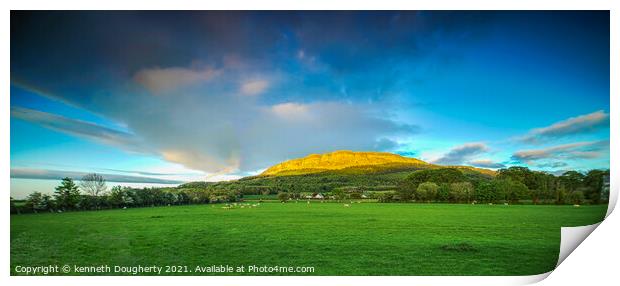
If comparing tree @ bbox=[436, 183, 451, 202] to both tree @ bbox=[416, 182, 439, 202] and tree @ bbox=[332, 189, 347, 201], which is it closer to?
tree @ bbox=[416, 182, 439, 202]

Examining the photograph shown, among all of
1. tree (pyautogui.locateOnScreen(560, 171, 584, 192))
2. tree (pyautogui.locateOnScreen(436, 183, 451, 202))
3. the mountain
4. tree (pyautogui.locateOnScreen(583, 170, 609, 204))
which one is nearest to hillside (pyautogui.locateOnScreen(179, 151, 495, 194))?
the mountain

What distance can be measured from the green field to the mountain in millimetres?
1103

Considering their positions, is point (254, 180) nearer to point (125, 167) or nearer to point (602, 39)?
point (125, 167)

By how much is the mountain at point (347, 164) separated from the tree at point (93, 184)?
9.85ft

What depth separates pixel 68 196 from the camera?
22.7 ft

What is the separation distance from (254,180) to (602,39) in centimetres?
707

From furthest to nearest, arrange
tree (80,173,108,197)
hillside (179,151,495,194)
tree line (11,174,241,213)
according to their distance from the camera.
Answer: hillside (179,151,495,194), tree (80,173,108,197), tree line (11,174,241,213)

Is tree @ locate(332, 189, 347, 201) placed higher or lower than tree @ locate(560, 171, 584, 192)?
lower

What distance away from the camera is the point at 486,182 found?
851 centimetres

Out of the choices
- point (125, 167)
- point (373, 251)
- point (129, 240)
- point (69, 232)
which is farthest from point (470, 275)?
point (69, 232)

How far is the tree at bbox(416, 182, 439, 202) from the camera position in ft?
28.8

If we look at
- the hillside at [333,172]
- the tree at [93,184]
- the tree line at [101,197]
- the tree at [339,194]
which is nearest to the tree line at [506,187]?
the hillside at [333,172]

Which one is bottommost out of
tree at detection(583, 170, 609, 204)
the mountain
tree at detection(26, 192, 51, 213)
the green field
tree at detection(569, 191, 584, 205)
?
the green field

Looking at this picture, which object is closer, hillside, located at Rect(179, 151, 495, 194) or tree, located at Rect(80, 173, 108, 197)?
tree, located at Rect(80, 173, 108, 197)
